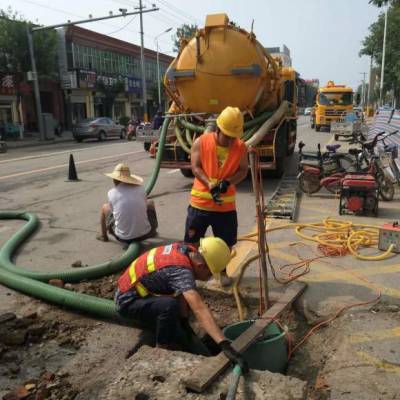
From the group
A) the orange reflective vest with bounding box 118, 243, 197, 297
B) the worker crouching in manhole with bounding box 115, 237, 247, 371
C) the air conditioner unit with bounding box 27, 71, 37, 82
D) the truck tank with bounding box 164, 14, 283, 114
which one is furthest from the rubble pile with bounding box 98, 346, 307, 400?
the air conditioner unit with bounding box 27, 71, 37, 82

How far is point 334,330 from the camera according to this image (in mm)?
3676

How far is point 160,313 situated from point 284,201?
509 centimetres

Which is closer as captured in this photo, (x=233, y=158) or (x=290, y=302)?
(x=290, y=302)

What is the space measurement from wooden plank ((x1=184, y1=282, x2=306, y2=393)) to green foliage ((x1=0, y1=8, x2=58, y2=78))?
80.5 ft

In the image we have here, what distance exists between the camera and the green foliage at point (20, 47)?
25.1 m

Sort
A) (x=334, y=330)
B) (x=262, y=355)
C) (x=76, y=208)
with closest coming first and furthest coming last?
(x=262, y=355) < (x=334, y=330) < (x=76, y=208)

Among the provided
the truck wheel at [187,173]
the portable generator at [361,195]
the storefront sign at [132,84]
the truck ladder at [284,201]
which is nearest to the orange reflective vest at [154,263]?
the truck ladder at [284,201]

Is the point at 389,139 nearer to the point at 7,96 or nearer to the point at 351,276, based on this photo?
the point at 351,276

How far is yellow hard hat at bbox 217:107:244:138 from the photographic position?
3959 millimetres

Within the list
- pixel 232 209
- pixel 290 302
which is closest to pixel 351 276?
pixel 290 302

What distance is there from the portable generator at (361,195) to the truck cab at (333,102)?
19.3m

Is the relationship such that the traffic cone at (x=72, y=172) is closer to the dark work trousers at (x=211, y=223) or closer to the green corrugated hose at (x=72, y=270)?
the green corrugated hose at (x=72, y=270)

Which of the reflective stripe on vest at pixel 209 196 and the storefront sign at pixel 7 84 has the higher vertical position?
the storefront sign at pixel 7 84

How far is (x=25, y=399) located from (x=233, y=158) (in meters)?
2.61
